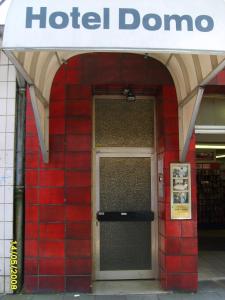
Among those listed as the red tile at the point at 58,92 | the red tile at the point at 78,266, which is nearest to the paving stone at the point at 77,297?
the red tile at the point at 78,266

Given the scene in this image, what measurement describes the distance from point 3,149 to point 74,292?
7.66 ft

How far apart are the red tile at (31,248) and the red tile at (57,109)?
1.87 m

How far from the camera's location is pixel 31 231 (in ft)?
20.4

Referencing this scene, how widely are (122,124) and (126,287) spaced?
259cm

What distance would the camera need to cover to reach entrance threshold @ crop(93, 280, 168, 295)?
6.29 meters

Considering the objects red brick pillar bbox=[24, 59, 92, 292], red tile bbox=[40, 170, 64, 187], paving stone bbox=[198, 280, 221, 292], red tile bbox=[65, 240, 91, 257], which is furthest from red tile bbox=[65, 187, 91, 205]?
paving stone bbox=[198, 280, 221, 292]

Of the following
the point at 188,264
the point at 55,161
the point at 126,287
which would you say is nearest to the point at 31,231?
the point at 55,161

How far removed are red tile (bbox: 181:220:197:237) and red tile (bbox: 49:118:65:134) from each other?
227 cm

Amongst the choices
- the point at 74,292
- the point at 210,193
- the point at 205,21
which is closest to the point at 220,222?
the point at 210,193

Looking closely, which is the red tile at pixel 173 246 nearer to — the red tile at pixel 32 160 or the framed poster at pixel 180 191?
the framed poster at pixel 180 191

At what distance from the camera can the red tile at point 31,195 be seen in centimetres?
626

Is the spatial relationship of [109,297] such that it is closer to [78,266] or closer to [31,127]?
[78,266]

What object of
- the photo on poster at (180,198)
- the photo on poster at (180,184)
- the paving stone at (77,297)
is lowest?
the paving stone at (77,297)

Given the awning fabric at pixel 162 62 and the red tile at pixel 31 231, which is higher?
the awning fabric at pixel 162 62
